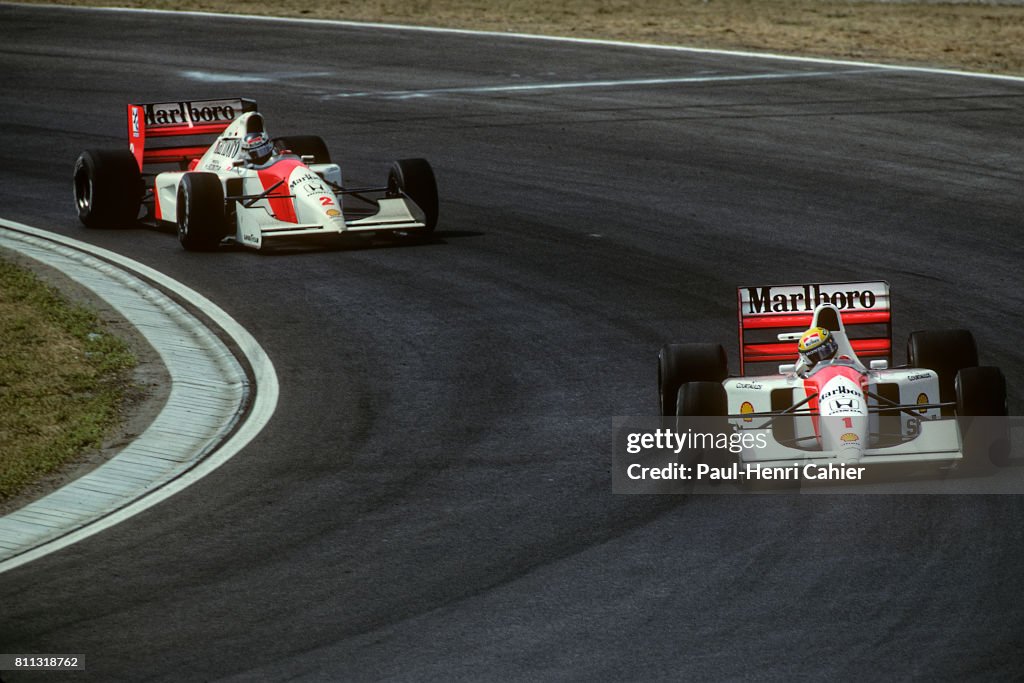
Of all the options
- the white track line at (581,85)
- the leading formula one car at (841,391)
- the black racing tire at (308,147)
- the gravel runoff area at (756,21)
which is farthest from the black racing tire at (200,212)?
the gravel runoff area at (756,21)

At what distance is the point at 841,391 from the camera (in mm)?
10250

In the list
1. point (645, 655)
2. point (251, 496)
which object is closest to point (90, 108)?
point (251, 496)

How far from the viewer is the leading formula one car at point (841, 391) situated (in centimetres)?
1005

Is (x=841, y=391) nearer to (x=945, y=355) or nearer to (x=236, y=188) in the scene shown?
(x=945, y=355)

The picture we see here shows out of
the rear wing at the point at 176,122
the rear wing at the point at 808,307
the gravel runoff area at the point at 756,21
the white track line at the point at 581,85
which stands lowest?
the rear wing at the point at 808,307

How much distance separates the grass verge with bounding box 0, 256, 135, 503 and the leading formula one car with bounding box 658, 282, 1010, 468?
425cm

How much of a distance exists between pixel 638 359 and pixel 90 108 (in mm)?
14687

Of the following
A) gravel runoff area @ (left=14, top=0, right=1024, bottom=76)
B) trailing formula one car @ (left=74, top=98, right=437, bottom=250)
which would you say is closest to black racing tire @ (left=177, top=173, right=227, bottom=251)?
trailing formula one car @ (left=74, top=98, right=437, bottom=250)

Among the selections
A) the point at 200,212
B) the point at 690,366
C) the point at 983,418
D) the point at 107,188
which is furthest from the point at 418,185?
the point at 983,418

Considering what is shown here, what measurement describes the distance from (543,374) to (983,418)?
393 centimetres

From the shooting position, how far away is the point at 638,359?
13.4 metres

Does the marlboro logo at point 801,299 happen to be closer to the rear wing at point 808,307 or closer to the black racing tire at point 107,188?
the rear wing at point 808,307

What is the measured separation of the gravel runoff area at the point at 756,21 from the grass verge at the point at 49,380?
17466mm

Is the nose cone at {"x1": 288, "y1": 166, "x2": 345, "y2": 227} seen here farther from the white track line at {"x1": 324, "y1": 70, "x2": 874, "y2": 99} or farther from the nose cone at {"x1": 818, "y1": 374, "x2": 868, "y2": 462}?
the white track line at {"x1": 324, "y1": 70, "x2": 874, "y2": 99}
